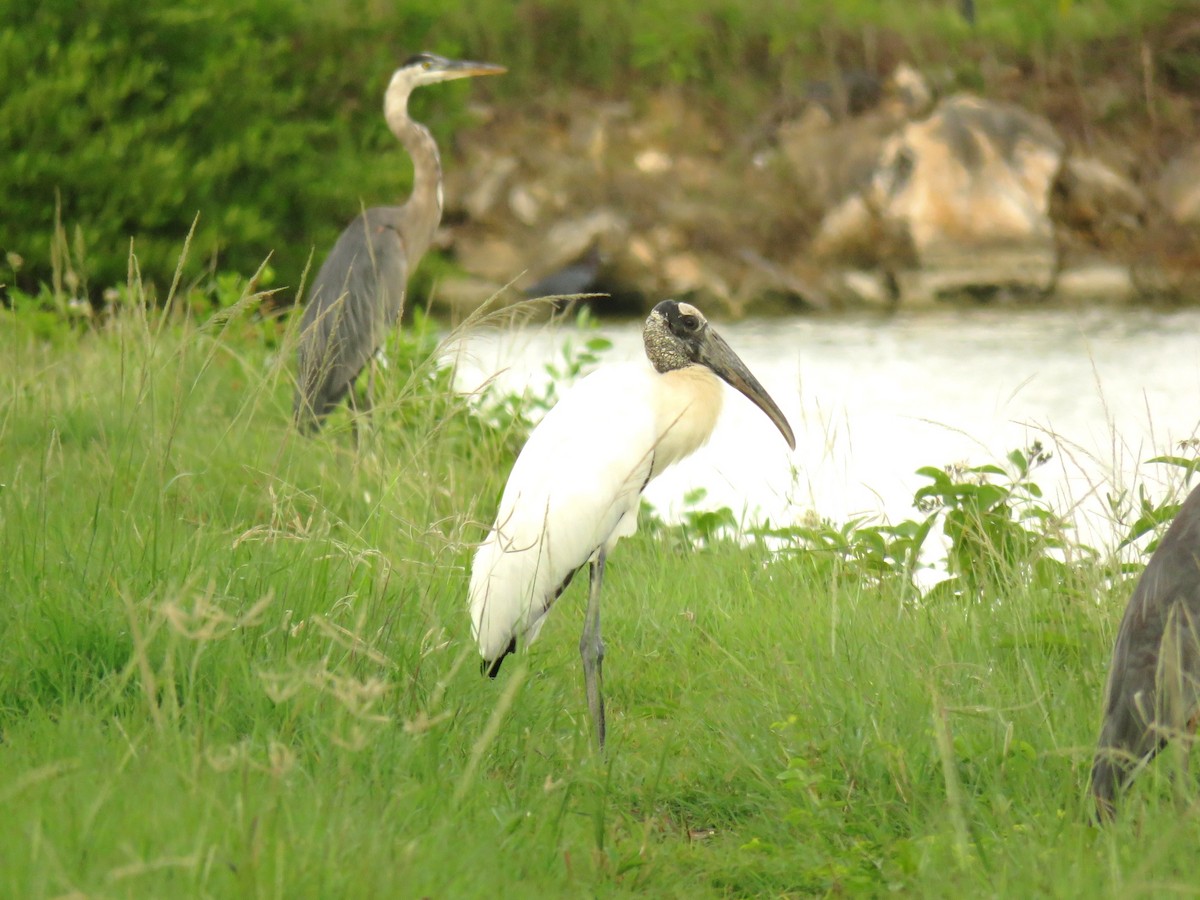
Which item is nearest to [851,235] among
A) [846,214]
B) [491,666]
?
[846,214]

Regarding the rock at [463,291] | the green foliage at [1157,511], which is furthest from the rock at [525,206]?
the green foliage at [1157,511]

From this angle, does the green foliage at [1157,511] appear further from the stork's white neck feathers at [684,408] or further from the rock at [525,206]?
the rock at [525,206]

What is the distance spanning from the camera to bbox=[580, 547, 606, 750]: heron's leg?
351cm

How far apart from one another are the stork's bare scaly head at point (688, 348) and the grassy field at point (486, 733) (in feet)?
2.08

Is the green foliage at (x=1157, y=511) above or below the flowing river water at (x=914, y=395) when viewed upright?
above

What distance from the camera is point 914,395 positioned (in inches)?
410

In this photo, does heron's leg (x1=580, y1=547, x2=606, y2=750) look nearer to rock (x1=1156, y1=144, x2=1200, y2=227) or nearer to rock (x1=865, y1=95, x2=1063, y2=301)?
rock (x1=865, y1=95, x2=1063, y2=301)

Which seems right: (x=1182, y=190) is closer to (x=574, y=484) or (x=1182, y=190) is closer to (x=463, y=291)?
(x=463, y=291)

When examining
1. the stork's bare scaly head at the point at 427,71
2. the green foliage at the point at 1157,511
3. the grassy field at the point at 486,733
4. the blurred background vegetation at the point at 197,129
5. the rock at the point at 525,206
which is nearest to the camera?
the grassy field at the point at 486,733

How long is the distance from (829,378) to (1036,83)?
10533mm

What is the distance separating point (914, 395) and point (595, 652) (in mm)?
7120

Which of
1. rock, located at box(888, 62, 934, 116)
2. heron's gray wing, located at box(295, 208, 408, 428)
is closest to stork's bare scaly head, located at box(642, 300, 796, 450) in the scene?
heron's gray wing, located at box(295, 208, 408, 428)

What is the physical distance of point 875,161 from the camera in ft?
55.7

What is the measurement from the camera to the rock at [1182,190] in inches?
651
